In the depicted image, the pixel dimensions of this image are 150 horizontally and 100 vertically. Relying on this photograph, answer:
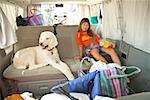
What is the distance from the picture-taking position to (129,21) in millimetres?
2742

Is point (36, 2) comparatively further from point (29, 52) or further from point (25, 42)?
point (29, 52)

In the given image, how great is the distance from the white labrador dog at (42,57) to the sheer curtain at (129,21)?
3.36ft

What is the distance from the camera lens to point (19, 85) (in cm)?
243

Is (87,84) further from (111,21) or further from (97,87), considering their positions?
(111,21)

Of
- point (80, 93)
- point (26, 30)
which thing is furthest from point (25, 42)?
point (80, 93)

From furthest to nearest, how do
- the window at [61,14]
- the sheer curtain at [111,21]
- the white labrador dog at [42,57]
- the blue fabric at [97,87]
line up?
the window at [61,14], the sheer curtain at [111,21], the white labrador dog at [42,57], the blue fabric at [97,87]

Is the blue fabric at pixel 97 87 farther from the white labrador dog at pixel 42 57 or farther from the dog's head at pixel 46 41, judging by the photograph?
the dog's head at pixel 46 41

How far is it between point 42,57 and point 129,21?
55.1 inches

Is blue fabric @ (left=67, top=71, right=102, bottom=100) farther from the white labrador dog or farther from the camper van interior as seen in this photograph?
the white labrador dog

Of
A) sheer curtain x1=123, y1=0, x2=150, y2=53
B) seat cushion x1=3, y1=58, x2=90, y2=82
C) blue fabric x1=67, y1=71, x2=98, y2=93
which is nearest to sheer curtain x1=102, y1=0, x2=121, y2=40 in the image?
sheer curtain x1=123, y1=0, x2=150, y2=53

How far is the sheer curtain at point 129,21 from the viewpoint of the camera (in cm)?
230

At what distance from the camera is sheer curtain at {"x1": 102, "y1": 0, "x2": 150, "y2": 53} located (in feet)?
7.56

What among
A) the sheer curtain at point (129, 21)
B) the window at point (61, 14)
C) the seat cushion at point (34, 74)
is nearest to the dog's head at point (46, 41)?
the seat cushion at point (34, 74)

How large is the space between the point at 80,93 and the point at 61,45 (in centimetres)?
163
